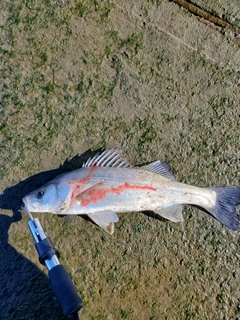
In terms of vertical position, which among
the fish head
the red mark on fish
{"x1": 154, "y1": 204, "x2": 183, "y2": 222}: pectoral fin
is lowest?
the fish head

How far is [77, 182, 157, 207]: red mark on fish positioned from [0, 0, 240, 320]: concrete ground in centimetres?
33

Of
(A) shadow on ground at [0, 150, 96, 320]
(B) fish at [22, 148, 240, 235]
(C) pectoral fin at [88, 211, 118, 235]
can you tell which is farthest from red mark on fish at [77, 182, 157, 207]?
(A) shadow on ground at [0, 150, 96, 320]

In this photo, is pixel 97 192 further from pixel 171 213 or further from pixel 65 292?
pixel 65 292

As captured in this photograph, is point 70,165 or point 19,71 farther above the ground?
point 19,71

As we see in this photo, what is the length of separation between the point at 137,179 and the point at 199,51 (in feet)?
5.04

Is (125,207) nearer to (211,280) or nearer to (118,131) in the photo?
(118,131)

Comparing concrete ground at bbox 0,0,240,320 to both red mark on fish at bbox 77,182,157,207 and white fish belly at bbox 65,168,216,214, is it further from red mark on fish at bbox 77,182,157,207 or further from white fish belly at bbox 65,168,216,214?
red mark on fish at bbox 77,182,157,207

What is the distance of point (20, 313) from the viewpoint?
139 inches

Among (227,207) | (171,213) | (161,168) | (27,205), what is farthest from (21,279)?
(227,207)

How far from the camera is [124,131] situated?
379cm

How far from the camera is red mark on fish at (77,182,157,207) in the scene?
3428 millimetres

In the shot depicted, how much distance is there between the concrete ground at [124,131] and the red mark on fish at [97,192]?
33cm

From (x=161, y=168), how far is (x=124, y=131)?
0.55m

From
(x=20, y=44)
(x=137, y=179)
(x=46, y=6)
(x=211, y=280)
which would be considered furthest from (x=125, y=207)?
(x=46, y=6)
